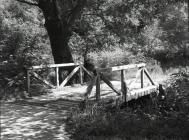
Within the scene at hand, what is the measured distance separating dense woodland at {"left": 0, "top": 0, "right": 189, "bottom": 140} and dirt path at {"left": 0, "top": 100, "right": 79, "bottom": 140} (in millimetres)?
434

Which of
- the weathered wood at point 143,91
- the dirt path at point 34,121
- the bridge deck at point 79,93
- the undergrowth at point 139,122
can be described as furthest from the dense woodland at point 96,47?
the bridge deck at point 79,93

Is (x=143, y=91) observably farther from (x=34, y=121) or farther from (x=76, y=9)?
(x=34, y=121)

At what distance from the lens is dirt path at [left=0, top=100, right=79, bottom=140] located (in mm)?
7844

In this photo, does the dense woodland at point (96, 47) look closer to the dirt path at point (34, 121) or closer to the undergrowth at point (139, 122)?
the undergrowth at point (139, 122)

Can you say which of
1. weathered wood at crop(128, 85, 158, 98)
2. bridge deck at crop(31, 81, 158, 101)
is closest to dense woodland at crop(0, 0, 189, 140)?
weathered wood at crop(128, 85, 158, 98)

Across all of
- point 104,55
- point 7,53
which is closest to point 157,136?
point 7,53

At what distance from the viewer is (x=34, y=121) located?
9.11 metres

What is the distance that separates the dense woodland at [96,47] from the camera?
8.39m

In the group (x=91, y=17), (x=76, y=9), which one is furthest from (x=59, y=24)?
(x=91, y=17)

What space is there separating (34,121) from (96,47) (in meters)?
13.2

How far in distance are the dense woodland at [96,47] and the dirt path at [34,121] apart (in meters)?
0.43

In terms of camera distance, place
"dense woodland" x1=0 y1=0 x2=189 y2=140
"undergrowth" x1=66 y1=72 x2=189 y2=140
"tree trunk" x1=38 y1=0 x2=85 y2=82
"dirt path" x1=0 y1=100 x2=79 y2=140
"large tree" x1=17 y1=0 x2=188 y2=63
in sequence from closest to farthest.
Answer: "undergrowth" x1=66 y1=72 x2=189 y2=140 < "dirt path" x1=0 y1=100 x2=79 y2=140 < "dense woodland" x1=0 y1=0 x2=189 y2=140 < "tree trunk" x1=38 y1=0 x2=85 y2=82 < "large tree" x1=17 y1=0 x2=188 y2=63

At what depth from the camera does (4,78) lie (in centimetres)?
1425

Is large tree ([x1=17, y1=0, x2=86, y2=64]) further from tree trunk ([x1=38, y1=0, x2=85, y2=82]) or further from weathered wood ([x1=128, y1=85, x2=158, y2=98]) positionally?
weathered wood ([x1=128, y1=85, x2=158, y2=98])
